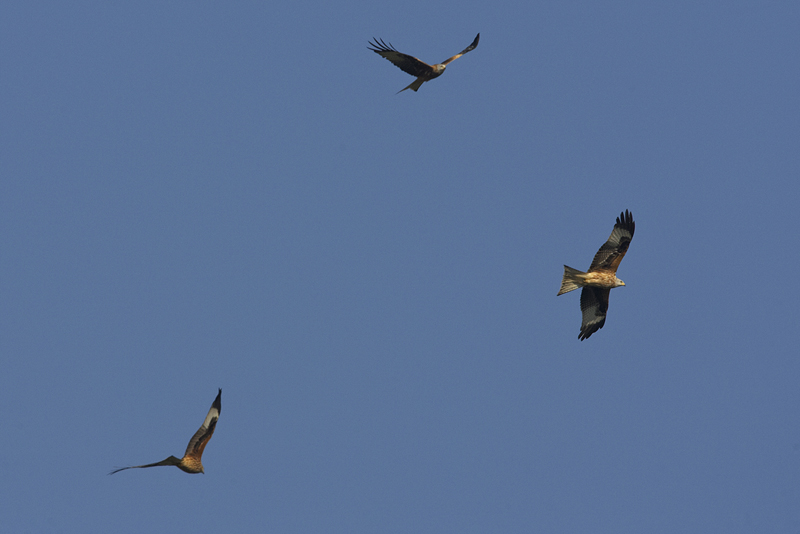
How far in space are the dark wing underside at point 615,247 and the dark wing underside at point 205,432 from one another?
1012 centimetres

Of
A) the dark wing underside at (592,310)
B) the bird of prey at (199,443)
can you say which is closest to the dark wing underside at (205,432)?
the bird of prey at (199,443)

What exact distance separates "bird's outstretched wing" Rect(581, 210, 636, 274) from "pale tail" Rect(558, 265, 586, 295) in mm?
477

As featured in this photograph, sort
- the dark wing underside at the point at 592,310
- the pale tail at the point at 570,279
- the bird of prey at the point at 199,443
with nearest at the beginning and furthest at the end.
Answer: the bird of prey at the point at 199,443 < the pale tail at the point at 570,279 < the dark wing underside at the point at 592,310

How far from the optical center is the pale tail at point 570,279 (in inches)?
974

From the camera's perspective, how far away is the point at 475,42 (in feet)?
93.2

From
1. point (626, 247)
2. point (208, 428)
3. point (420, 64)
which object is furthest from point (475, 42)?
point (208, 428)

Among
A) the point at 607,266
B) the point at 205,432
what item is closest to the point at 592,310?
the point at 607,266

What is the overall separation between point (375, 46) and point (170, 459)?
11.5 metres

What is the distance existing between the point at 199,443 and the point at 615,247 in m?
11.5

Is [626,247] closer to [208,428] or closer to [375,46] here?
[375,46]

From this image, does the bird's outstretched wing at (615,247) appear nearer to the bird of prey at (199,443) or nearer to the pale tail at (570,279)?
the pale tail at (570,279)

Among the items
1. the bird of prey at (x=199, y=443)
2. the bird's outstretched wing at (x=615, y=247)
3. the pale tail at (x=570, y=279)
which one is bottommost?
the bird of prey at (x=199, y=443)

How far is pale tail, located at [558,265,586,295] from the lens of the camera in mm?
24750

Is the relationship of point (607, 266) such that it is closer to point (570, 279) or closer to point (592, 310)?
point (570, 279)
